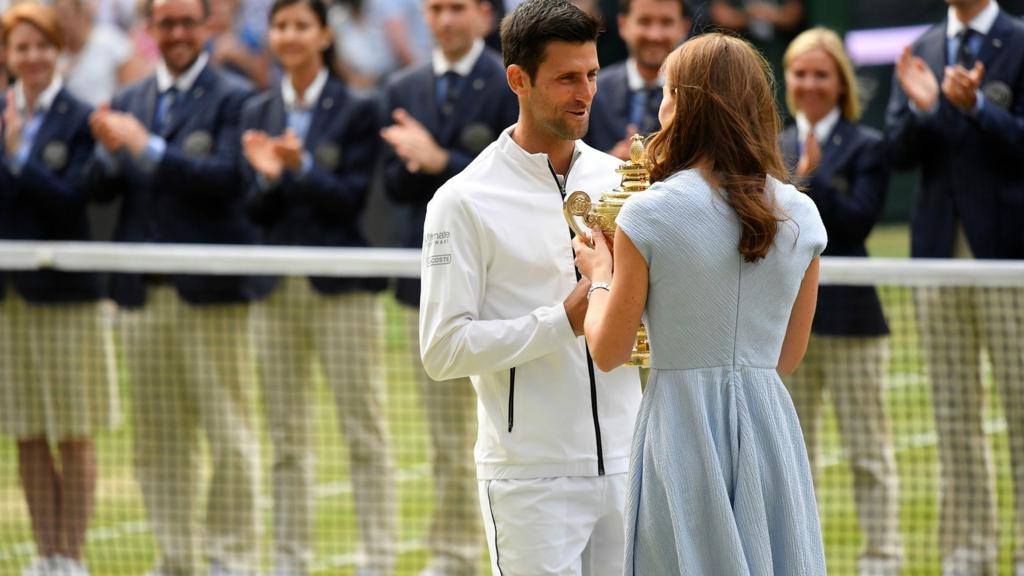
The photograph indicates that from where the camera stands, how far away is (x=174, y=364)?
784cm

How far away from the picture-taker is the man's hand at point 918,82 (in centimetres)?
712

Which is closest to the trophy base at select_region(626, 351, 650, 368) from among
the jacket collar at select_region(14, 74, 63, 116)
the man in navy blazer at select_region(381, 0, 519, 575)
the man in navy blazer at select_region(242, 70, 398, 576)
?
the man in navy blazer at select_region(381, 0, 519, 575)

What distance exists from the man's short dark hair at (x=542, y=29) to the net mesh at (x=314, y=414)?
2.83m

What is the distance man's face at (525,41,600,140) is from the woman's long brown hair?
0.41 m

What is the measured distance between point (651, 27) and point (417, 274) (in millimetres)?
1813

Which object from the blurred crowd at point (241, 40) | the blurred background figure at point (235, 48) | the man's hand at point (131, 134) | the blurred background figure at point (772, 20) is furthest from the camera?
the blurred background figure at point (772, 20)

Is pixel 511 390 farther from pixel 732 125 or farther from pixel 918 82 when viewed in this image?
pixel 918 82

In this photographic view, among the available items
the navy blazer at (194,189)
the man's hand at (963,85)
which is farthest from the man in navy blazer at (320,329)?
the man's hand at (963,85)

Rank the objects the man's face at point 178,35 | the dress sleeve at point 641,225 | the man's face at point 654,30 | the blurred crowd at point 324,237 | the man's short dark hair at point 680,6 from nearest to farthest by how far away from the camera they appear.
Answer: the dress sleeve at point 641,225
the blurred crowd at point 324,237
the man's face at point 654,30
the man's short dark hair at point 680,6
the man's face at point 178,35

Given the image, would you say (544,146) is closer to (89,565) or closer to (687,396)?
(687,396)

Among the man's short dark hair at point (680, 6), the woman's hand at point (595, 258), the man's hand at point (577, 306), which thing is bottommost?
the man's hand at point (577, 306)

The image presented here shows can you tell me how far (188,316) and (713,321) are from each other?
4628 millimetres

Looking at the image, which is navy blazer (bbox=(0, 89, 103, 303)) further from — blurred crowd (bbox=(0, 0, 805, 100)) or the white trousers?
the white trousers

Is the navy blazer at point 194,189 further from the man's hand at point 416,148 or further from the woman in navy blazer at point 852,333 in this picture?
the woman in navy blazer at point 852,333
